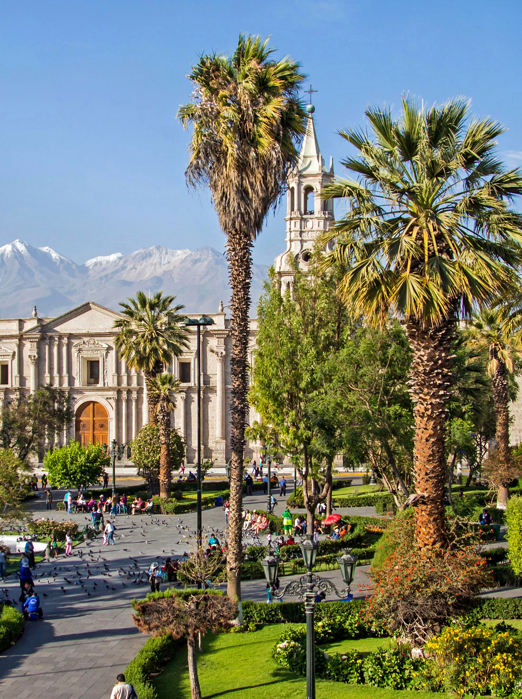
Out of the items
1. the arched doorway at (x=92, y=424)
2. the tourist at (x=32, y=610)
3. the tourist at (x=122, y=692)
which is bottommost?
the tourist at (x=32, y=610)

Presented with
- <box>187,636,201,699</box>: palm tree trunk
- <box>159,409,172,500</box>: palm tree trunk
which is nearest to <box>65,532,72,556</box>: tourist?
<box>159,409,172,500</box>: palm tree trunk

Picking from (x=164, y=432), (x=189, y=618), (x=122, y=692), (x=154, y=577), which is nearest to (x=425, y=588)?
(x=189, y=618)

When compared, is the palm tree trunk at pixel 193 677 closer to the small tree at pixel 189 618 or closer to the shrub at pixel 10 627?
the small tree at pixel 189 618

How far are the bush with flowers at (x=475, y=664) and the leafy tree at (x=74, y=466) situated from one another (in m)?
23.9

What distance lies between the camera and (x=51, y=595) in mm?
18062

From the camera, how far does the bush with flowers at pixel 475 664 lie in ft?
33.4

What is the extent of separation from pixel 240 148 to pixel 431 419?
22.4 ft

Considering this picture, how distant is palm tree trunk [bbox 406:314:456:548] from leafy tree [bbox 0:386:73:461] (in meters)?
29.3

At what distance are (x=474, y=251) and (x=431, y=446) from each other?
3225mm

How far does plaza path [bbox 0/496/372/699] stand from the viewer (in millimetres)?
11898

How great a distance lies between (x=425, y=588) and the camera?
438 inches

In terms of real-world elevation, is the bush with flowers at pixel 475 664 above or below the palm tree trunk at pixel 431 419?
below

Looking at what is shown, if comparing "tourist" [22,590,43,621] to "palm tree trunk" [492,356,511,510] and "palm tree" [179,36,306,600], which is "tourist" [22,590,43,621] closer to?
"palm tree" [179,36,306,600]

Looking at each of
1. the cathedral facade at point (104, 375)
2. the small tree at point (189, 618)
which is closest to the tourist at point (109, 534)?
the small tree at point (189, 618)
